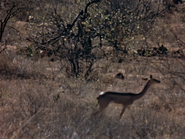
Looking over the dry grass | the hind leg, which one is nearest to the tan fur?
the hind leg

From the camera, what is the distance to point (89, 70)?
344 inches

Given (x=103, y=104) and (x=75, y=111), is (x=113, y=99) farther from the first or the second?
(x=75, y=111)

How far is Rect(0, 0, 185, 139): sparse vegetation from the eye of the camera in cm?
535

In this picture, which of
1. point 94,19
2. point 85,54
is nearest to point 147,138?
point 85,54

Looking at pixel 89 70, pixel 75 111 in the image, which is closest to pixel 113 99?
pixel 75 111

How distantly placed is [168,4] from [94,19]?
4.64 metres

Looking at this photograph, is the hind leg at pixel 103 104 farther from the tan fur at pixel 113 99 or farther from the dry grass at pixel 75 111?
the dry grass at pixel 75 111

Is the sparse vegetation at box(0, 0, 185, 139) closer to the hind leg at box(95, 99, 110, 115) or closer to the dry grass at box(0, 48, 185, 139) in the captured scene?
the dry grass at box(0, 48, 185, 139)

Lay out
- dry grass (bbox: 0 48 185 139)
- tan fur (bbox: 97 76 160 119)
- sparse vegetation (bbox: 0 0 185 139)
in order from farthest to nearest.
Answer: tan fur (bbox: 97 76 160 119)
sparse vegetation (bbox: 0 0 185 139)
dry grass (bbox: 0 48 185 139)

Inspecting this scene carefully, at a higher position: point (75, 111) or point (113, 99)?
point (113, 99)

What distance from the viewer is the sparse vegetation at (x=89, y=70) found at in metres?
5.35

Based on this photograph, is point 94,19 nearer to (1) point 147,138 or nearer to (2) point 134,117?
(2) point 134,117

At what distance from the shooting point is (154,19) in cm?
1120

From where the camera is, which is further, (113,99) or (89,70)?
(89,70)
